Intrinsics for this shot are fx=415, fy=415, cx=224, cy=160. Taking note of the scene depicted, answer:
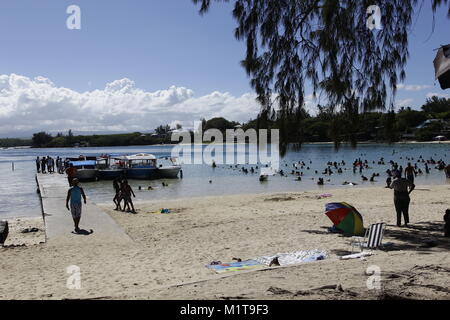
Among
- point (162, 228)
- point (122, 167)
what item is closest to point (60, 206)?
point (162, 228)

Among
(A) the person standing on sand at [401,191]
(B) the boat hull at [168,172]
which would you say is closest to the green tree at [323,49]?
(A) the person standing on sand at [401,191]

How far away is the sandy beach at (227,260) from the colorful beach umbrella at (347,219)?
34 cm

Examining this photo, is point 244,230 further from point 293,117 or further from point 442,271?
point 442,271

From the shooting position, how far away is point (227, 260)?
28.0ft

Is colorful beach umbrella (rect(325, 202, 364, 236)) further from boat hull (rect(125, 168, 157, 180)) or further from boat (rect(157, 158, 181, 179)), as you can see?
boat hull (rect(125, 168, 157, 180))

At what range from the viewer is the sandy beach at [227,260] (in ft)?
17.9

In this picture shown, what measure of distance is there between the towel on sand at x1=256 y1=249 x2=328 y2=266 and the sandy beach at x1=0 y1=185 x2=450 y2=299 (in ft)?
1.16

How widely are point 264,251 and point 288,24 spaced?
5.49 meters

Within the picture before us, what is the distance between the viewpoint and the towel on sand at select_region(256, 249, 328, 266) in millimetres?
7848

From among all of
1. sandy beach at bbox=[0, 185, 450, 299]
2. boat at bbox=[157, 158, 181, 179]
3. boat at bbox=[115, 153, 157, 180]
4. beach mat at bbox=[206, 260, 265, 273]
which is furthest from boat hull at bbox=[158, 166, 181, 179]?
beach mat at bbox=[206, 260, 265, 273]

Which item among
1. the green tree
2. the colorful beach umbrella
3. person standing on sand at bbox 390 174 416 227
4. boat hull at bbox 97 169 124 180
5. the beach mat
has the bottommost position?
boat hull at bbox 97 169 124 180

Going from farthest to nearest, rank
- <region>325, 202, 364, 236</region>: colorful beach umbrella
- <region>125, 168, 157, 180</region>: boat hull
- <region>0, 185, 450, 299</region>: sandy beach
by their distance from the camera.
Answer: <region>125, 168, 157, 180</region>: boat hull → <region>325, 202, 364, 236</region>: colorful beach umbrella → <region>0, 185, 450, 299</region>: sandy beach
